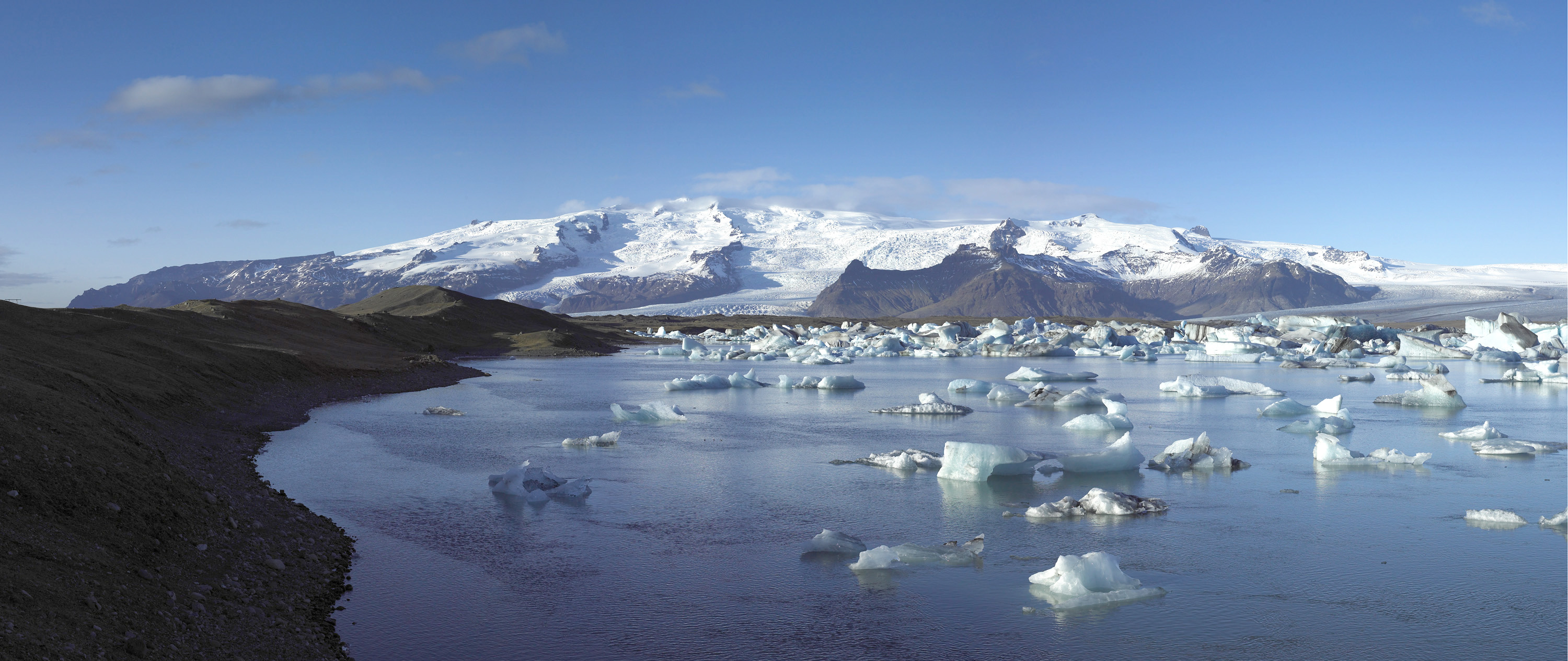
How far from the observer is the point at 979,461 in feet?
35.0

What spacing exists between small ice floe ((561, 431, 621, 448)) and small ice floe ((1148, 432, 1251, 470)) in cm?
695

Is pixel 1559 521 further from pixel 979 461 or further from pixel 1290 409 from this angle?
pixel 1290 409

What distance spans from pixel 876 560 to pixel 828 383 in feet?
58.0

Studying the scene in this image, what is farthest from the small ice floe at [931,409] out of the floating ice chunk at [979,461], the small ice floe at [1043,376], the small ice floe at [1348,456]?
the small ice floe at [1043,376]

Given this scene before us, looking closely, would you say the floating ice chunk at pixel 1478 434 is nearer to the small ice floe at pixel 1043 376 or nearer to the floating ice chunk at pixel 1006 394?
the floating ice chunk at pixel 1006 394


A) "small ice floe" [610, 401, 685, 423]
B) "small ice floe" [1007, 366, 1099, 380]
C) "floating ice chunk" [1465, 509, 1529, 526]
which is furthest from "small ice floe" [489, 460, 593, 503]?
"small ice floe" [1007, 366, 1099, 380]

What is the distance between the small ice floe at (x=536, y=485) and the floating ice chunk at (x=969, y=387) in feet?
46.5

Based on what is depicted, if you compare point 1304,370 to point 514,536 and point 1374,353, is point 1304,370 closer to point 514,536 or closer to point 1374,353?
point 1374,353

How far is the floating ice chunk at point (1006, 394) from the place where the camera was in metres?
20.6

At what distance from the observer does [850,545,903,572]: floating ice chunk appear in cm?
719

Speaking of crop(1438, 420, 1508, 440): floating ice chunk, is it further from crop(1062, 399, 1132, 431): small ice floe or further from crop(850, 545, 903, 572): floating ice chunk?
crop(850, 545, 903, 572): floating ice chunk

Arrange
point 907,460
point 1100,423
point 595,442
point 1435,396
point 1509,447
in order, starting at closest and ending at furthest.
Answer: point 907,460, point 1509,447, point 595,442, point 1100,423, point 1435,396

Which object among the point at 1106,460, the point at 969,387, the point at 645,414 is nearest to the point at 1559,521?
the point at 1106,460

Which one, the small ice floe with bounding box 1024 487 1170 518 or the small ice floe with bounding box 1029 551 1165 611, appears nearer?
the small ice floe with bounding box 1029 551 1165 611
